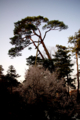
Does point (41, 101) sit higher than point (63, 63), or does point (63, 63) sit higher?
point (63, 63)

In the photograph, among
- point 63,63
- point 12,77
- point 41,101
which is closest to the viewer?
point 41,101

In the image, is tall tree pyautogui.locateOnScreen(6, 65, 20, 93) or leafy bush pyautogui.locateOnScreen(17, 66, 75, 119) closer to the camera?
leafy bush pyautogui.locateOnScreen(17, 66, 75, 119)

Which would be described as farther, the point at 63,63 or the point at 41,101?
the point at 63,63

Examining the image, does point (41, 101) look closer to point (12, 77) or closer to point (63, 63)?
point (63, 63)

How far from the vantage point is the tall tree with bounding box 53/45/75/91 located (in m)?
18.4

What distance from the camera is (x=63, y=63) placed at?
778 inches

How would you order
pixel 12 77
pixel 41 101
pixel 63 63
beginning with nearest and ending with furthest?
pixel 41 101
pixel 63 63
pixel 12 77

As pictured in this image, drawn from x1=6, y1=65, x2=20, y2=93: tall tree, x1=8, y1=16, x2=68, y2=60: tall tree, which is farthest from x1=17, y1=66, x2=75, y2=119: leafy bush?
x1=6, y1=65, x2=20, y2=93: tall tree

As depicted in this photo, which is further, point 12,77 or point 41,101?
point 12,77

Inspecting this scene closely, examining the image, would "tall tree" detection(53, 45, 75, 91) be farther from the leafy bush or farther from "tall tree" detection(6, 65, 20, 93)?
"tall tree" detection(6, 65, 20, 93)

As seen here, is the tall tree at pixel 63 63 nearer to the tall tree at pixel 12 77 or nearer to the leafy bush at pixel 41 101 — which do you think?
the leafy bush at pixel 41 101

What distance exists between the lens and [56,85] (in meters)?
10.9

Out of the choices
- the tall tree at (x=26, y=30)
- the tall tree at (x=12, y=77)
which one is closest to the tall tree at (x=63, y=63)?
the tall tree at (x=26, y=30)

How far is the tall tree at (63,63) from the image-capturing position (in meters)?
18.4
